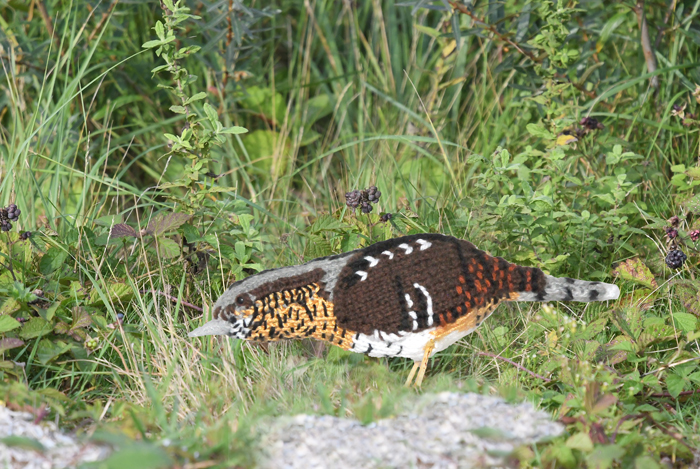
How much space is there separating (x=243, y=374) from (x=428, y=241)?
0.90m

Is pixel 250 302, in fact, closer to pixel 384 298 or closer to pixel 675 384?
pixel 384 298

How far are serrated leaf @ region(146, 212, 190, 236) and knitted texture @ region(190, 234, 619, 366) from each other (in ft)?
2.24

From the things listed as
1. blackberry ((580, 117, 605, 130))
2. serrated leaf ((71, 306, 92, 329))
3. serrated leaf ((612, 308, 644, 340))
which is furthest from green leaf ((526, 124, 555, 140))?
serrated leaf ((71, 306, 92, 329))

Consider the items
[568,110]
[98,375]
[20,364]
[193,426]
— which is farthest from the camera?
[568,110]

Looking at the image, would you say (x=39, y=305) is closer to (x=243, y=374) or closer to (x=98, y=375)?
(x=98, y=375)

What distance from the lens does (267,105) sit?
5.30 metres

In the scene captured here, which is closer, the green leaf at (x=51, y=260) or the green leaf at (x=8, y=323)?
the green leaf at (x=8, y=323)

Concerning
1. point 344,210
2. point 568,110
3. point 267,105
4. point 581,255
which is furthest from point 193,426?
point 267,105

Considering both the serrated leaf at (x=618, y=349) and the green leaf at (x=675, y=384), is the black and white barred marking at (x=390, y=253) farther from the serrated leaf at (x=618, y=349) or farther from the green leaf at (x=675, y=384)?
the green leaf at (x=675, y=384)

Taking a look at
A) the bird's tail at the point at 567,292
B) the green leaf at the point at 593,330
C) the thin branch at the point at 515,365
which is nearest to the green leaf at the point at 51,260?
the thin branch at the point at 515,365

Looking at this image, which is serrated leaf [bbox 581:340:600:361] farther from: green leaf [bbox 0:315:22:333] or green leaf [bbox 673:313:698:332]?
green leaf [bbox 0:315:22:333]

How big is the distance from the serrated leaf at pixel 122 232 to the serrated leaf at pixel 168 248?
0.11 metres

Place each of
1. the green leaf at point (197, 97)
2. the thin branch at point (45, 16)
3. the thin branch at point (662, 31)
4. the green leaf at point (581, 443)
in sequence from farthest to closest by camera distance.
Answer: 1. the thin branch at point (45, 16)
2. the thin branch at point (662, 31)
3. the green leaf at point (197, 97)
4. the green leaf at point (581, 443)

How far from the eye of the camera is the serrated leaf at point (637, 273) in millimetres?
3352
